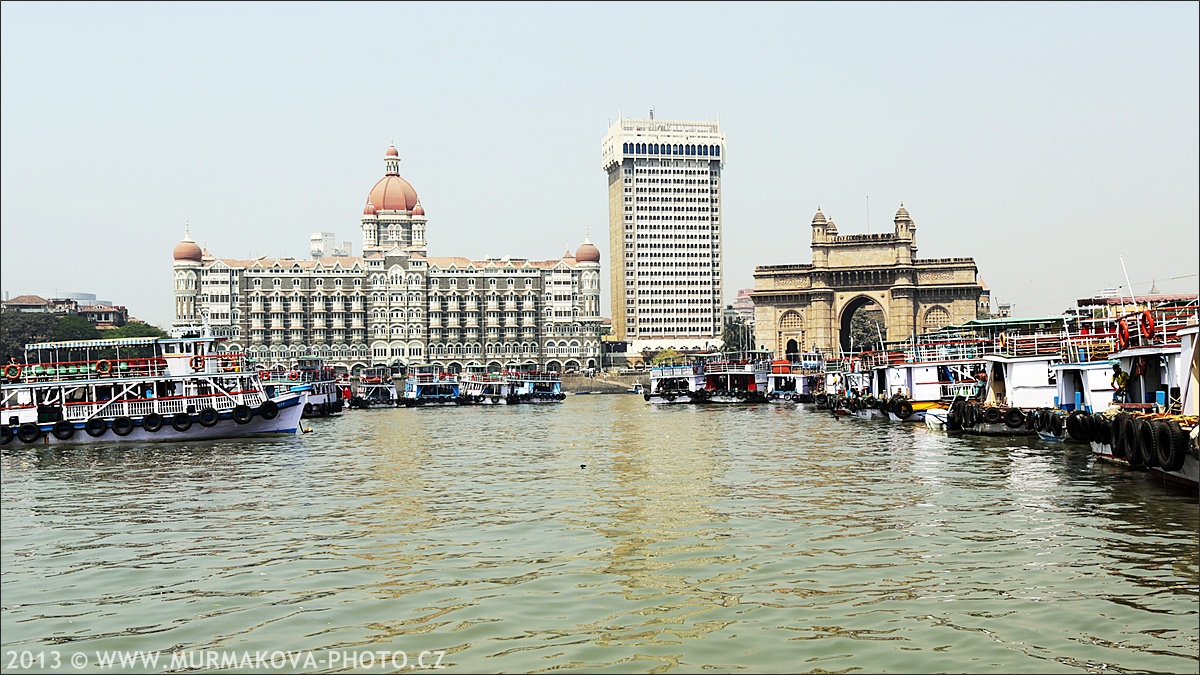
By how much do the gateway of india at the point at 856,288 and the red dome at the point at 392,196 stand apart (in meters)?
51.9

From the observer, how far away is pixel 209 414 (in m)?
39.2

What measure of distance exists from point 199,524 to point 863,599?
37.6ft

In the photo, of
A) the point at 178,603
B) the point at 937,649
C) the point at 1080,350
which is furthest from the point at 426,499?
the point at 1080,350

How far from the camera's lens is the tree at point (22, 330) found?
10332 cm

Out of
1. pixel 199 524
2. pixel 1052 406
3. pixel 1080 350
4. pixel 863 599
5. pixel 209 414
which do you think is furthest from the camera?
pixel 209 414

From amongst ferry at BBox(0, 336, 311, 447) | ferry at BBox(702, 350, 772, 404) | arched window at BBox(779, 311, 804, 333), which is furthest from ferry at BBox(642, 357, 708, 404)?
ferry at BBox(0, 336, 311, 447)

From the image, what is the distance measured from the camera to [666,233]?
604 ft

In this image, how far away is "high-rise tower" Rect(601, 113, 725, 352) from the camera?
182 metres

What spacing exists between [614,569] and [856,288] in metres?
107

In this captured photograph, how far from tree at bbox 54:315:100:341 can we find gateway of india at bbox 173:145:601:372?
49.8 ft

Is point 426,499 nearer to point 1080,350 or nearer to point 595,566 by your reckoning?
point 595,566

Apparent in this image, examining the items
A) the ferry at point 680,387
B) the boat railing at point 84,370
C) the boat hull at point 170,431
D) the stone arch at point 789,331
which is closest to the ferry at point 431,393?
the ferry at point 680,387

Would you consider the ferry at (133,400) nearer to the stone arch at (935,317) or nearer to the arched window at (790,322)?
the arched window at (790,322)

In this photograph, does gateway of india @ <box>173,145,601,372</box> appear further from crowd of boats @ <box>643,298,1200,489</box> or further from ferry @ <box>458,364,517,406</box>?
crowd of boats @ <box>643,298,1200,489</box>
